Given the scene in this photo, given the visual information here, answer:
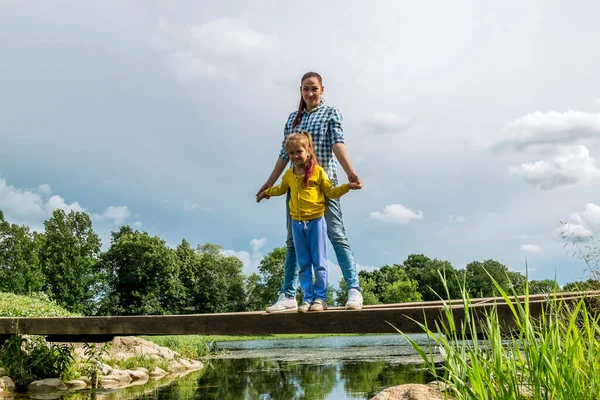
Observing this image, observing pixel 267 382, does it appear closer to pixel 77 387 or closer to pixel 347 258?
pixel 77 387

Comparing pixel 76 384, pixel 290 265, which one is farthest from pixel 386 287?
pixel 290 265

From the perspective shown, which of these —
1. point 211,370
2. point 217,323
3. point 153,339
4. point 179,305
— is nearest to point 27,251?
point 179,305

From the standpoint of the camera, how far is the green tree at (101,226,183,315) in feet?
128

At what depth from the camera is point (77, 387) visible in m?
9.09


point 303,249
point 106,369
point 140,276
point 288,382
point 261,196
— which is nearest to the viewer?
point 303,249

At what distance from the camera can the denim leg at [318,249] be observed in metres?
4.91

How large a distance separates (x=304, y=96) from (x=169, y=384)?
21.9ft

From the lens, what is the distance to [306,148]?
Answer: 4859 mm

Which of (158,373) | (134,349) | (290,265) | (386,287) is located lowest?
(158,373)

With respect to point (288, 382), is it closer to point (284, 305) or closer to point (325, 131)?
point (284, 305)

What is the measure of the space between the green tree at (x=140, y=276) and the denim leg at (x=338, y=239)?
3578cm

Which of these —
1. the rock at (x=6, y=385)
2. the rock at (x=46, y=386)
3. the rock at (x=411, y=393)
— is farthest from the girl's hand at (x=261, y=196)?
the rock at (x=6, y=385)

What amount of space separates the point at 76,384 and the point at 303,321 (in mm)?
5931

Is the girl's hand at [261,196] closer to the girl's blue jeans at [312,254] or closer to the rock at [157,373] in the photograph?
the girl's blue jeans at [312,254]
